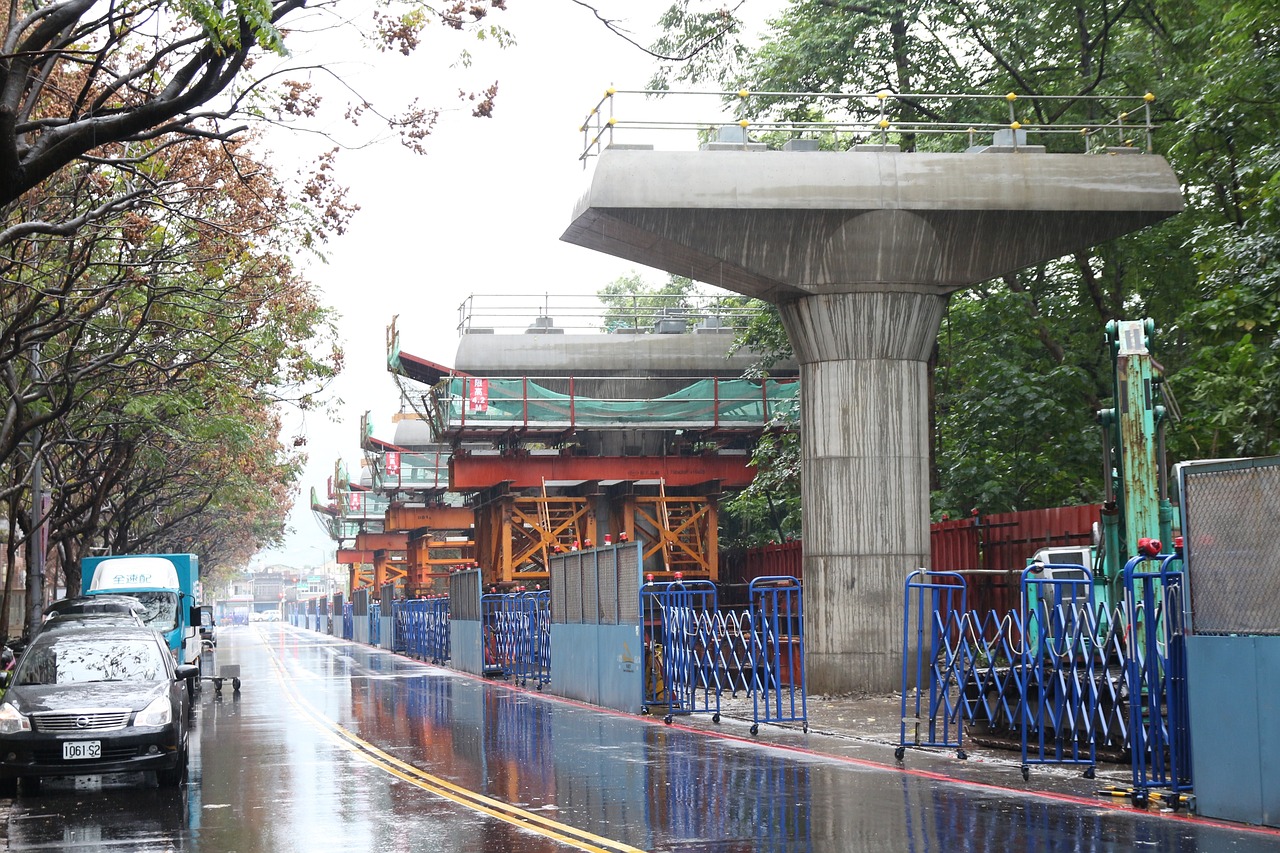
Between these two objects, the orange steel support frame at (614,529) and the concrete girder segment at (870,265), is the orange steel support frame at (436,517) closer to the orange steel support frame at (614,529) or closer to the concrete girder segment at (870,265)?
the orange steel support frame at (614,529)

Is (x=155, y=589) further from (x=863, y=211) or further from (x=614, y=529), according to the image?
(x=863, y=211)

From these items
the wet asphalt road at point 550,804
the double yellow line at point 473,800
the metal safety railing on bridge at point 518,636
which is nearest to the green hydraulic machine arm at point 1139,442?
the wet asphalt road at point 550,804

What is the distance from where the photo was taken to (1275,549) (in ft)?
35.9

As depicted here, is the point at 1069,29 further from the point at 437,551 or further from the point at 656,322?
the point at 437,551

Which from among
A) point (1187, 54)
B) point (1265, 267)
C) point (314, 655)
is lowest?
point (314, 655)

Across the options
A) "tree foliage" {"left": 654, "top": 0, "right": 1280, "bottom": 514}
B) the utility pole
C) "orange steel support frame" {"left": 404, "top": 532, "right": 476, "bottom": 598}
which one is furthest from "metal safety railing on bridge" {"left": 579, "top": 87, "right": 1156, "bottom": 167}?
"orange steel support frame" {"left": 404, "top": 532, "right": 476, "bottom": 598}

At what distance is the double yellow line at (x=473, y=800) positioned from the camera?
1080 centimetres

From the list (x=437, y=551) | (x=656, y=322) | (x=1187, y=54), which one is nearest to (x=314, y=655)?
(x=437, y=551)

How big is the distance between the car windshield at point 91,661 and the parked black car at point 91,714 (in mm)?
11

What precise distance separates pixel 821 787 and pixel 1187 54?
23.1 m

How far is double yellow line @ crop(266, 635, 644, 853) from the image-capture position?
10.8 meters

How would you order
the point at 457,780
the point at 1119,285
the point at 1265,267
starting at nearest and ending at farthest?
the point at 457,780
the point at 1265,267
the point at 1119,285

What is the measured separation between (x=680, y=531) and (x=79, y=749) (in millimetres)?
27616

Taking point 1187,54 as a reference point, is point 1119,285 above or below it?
below
